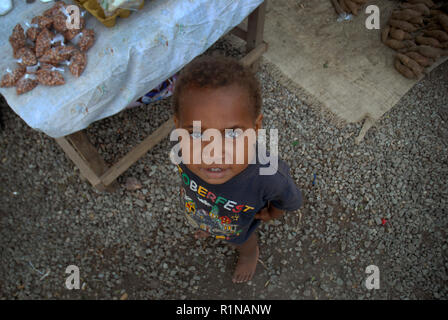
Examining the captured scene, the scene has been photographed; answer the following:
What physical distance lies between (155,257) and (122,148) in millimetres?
882

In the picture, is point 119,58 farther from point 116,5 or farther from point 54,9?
point 54,9

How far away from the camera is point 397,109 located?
258 cm

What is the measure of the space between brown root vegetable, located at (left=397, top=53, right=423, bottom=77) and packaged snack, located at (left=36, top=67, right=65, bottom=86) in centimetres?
267

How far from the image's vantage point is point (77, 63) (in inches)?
62.5

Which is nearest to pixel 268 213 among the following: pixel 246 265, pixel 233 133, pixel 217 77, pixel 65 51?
pixel 246 265

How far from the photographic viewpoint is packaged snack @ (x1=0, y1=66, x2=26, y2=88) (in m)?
1.56

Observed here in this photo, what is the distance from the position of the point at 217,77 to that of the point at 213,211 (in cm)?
67

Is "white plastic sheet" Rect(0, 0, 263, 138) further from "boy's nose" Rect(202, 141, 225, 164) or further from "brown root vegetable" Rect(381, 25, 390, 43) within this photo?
"brown root vegetable" Rect(381, 25, 390, 43)

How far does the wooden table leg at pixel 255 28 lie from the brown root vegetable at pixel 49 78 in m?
1.50

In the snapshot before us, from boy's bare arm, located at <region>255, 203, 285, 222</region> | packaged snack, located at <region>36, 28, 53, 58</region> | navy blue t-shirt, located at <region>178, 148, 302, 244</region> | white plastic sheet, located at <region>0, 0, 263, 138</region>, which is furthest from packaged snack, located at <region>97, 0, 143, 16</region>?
boy's bare arm, located at <region>255, 203, 285, 222</region>

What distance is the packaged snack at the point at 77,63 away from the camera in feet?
5.19

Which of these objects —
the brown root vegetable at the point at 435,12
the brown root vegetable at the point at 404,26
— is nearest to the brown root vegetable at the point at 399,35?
the brown root vegetable at the point at 404,26

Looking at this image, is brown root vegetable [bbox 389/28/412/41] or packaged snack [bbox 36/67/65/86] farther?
brown root vegetable [bbox 389/28/412/41]
